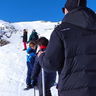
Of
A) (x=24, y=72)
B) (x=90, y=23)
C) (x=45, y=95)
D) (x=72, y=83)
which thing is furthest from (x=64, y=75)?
(x=24, y=72)

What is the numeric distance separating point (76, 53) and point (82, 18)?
35 centimetres

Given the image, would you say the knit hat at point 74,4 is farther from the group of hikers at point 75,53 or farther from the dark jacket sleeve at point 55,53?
the dark jacket sleeve at point 55,53

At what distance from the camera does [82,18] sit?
309cm

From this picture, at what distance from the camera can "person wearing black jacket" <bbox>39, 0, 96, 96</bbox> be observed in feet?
9.68

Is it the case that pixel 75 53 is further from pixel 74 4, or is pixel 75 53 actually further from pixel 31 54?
pixel 31 54

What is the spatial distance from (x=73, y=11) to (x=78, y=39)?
1.07 ft

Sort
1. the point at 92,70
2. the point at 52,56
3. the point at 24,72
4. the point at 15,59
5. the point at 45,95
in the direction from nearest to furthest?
the point at 92,70
the point at 52,56
the point at 45,95
the point at 24,72
the point at 15,59

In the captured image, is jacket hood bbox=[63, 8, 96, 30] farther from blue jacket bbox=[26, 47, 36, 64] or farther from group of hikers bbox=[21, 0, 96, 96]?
blue jacket bbox=[26, 47, 36, 64]

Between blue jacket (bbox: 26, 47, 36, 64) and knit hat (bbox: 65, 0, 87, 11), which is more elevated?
knit hat (bbox: 65, 0, 87, 11)

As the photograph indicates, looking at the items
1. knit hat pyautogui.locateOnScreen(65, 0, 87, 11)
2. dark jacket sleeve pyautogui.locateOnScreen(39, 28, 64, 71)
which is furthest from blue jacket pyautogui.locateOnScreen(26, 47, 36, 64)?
dark jacket sleeve pyautogui.locateOnScreen(39, 28, 64, 71)

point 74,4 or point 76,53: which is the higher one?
point 74,4

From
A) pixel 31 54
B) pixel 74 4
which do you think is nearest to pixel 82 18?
pixel 74 4

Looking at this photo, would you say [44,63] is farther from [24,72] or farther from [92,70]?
[24,72]

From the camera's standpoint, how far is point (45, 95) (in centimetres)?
660
